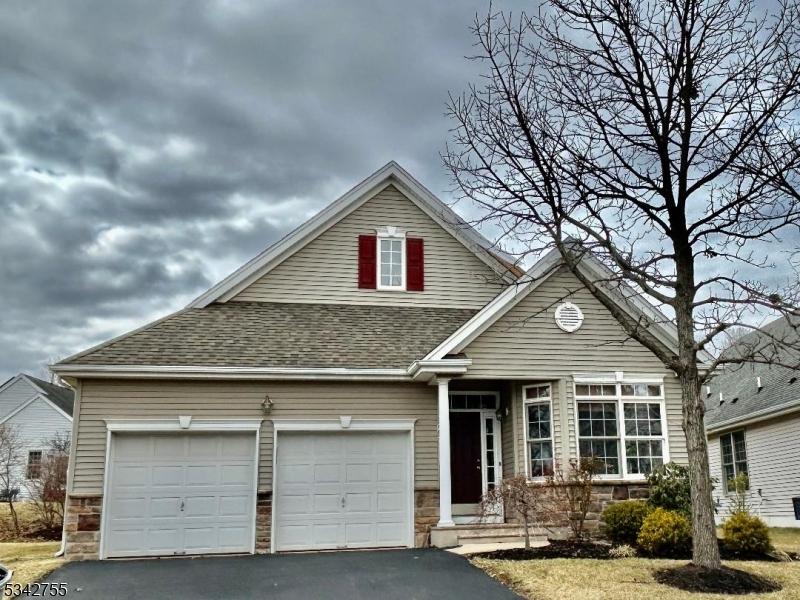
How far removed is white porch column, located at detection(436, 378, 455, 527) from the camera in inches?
477

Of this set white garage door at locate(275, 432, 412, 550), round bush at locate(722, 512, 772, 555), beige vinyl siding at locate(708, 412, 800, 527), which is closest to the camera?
round bush at locate(722, 512, 772, 555)

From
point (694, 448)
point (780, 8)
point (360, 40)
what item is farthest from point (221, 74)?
point (694, 448)

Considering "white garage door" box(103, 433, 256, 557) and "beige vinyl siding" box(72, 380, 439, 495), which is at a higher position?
"beige vinyl siding" box(72, 380, 439, 495)

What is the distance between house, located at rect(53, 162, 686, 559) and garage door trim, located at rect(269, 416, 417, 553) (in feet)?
0.10

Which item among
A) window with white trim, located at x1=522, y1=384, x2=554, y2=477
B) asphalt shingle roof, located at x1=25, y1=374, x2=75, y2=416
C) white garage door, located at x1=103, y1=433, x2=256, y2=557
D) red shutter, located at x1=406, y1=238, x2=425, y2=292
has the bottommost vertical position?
white garage door, located at x1=103, y1=433, x2=256, y2=557

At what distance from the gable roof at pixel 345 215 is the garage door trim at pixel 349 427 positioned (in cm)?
360

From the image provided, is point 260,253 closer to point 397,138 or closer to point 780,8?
point 397,138

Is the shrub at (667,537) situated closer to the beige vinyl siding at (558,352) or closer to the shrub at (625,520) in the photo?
the shrub at (625,520)

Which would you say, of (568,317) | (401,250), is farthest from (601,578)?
(401,250)

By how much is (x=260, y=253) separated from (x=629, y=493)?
874cm

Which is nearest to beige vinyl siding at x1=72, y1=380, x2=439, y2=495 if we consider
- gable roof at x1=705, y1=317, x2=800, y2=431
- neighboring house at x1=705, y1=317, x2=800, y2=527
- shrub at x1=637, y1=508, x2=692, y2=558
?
shrub at x1=637, y1=508, x2=692, y2=558

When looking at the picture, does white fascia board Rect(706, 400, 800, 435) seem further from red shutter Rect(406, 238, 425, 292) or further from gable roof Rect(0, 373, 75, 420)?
gable roof Rect(0, 373, 75, 420)

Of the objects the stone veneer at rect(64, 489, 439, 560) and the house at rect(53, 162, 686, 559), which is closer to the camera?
the stone veneer at rect(64, 489, 439, 560)

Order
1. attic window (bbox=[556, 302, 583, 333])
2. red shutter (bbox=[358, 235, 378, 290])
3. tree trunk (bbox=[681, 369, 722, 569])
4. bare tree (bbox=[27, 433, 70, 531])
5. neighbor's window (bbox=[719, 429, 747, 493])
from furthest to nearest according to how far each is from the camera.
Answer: neighbor's window (bbox=[719, 429, 747, 493])
bare tree (bbox=[27, 433, 70, 531])
red shutter (bbox=[358, 235, 378, 290])
attic window (bbox=[556, 302, 583, 333])
tree trunk (bbox=[681, 369, 722, 569])
